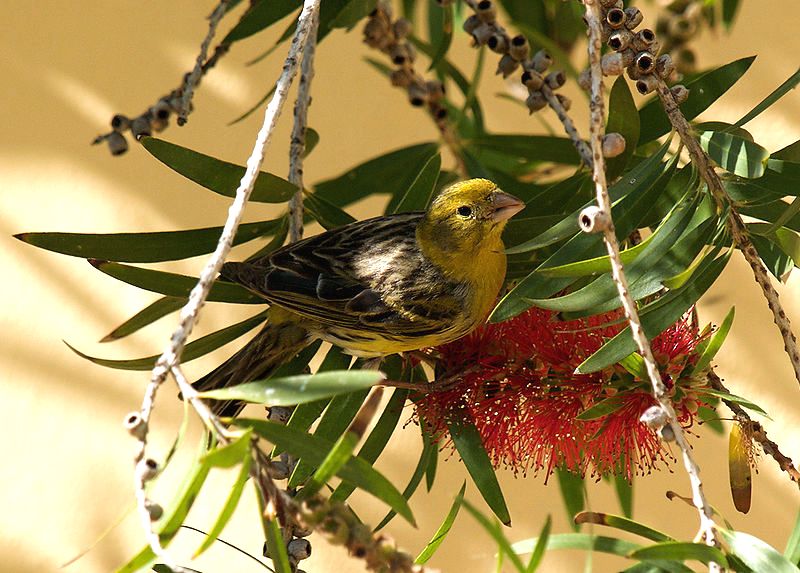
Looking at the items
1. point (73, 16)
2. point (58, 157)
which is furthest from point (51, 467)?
point (73, 16)

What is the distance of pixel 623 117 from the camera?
3.00 ft

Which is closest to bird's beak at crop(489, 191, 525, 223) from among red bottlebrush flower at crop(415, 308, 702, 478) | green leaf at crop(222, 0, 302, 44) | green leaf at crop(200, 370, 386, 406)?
red bottlebrush flower at crop(415, 308, 702, 478)

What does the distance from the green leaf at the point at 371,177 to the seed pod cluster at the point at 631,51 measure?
545 millimetres

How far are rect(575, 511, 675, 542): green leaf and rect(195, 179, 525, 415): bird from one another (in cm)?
29

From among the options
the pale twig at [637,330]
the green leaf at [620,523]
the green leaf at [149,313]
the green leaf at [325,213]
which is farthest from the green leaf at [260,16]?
the green leaf at [620,523]

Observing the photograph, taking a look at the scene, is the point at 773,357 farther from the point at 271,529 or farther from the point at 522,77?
the point at 271,529

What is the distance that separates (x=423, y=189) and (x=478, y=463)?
0.31 metres

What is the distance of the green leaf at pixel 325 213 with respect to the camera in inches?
45.1

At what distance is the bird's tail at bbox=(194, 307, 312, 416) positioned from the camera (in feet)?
3.44

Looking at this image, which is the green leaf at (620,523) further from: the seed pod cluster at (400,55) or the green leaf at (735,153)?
the seed pod cluster at (400,55)

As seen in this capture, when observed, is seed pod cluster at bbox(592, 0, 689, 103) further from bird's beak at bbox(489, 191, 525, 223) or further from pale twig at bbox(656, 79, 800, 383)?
bird's beak at bbox(489, 191, 525, 223)

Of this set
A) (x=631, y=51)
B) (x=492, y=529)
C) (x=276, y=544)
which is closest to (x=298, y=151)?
(x=631, y=51)

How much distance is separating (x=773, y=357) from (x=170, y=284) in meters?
1.22

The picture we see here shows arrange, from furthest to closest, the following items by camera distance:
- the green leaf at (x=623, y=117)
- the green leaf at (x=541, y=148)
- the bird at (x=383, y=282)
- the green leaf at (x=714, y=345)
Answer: the green leaf at (x=541, y=148), the bird at (x=383, y=282), the green leaf at (x=623, y=117), the green leaf at (x=714, y=345)
